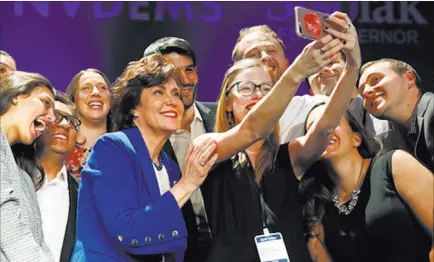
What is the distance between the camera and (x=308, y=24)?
2445 millimetres

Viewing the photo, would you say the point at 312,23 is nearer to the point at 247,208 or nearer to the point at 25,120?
the point at 247,208

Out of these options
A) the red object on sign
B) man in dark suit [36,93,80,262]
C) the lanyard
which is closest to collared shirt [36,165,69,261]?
man in dark suit [36,93,80,262]

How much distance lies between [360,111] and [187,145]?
29.8 inches

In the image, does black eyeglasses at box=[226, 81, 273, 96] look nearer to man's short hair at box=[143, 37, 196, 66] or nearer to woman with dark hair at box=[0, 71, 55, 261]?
man's short hair at box=[143, 37, 196, 66]

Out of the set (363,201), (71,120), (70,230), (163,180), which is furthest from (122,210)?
(363,201)

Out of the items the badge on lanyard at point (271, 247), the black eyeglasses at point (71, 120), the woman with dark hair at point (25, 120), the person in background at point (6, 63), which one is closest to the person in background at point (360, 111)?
the badge on lanyard at point (271, 247)

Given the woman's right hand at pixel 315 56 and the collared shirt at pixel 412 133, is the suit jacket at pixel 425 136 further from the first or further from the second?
the woman's right hand at pixel 315 56

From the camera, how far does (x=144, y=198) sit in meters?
2.47

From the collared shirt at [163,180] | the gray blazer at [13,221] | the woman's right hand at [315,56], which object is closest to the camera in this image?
the gray blazer at [13,221]

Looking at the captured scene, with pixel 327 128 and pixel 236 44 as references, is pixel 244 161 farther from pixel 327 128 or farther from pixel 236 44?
pixel 236 44

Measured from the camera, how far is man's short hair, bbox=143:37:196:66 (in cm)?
304

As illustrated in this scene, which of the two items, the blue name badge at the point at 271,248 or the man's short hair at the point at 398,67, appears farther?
the man's short hair at the point at 398,67

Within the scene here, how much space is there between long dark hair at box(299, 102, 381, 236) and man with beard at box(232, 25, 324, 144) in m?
0.07

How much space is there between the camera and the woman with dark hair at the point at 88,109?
294 cm
